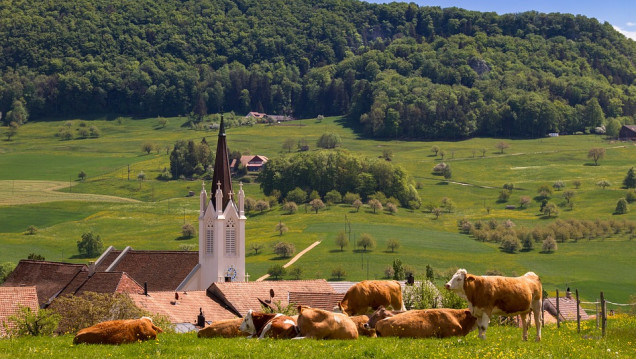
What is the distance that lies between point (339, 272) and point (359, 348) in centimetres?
10857

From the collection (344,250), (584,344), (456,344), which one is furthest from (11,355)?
(344,250)

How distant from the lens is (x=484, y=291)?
27.0m

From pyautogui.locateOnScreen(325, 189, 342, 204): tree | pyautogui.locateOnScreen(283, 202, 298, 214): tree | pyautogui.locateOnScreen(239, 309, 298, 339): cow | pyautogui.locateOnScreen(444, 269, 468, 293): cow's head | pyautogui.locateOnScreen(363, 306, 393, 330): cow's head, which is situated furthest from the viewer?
pyautogui.locateOnScreen(325, 189, 342, 204): tree

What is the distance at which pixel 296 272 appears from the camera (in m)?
131

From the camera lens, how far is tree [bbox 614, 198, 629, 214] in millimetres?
180587

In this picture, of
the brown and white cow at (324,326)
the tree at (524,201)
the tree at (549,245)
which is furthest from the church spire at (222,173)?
the tree at (524,201)

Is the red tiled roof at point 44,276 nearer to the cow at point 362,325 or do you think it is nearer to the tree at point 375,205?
the cow at point 362,325

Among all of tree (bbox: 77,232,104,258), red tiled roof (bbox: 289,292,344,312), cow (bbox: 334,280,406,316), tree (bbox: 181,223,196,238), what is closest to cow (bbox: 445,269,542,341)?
cow (bbox: 334,280,406,316)

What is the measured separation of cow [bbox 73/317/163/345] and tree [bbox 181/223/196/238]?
134 m

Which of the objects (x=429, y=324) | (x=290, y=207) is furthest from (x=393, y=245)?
(x=429, y=324)

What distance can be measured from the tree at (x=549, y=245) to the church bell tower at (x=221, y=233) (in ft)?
280

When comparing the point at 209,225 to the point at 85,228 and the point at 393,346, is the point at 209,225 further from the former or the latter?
the point at 85,228

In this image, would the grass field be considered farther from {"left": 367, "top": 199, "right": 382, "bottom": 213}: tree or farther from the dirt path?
{"left": 367, "top": 199, "right": 382, "bottom": 213}: tree

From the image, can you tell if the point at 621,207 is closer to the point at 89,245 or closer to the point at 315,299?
the point at 89,245
